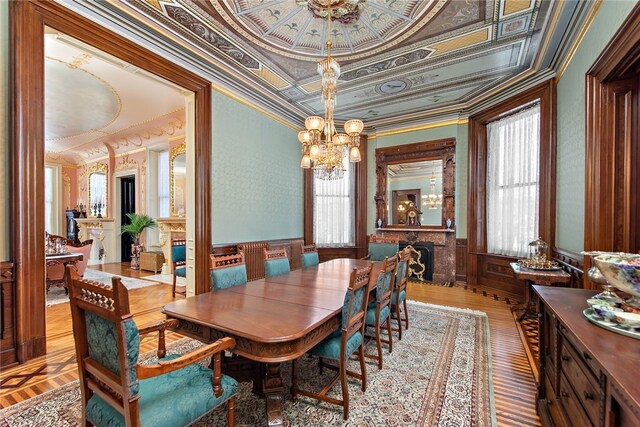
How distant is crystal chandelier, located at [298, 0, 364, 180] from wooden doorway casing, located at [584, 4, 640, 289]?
2133mm

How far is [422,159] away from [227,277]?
4.78 meters

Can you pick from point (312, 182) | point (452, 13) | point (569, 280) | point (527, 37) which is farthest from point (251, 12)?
point (569, 280)

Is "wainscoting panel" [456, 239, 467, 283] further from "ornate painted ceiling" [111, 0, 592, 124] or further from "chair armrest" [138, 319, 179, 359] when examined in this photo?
"chair armrest" [138, 319, 179, 359]

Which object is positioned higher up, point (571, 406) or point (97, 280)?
point (571, 406)

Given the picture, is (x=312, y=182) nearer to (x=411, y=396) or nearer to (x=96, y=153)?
(x=411, y=396)

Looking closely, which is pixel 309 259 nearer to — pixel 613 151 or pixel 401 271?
pixel 401 271

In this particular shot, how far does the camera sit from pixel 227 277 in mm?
2441

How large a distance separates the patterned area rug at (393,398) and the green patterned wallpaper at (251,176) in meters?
2.01

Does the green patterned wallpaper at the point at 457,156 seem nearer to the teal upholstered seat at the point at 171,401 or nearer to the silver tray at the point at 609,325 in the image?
the silver tray at the point at 609,325

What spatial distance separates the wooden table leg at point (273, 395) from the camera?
5.05 feet

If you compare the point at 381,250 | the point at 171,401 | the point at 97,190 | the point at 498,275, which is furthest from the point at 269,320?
the point at 97,190

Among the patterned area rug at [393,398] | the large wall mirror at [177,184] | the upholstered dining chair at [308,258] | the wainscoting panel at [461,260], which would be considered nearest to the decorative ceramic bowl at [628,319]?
the patterned area rug at [393,398]

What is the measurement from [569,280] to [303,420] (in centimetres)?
325

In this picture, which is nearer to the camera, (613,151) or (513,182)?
(613,151)
